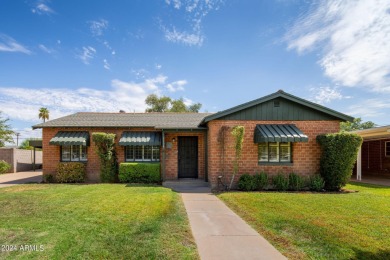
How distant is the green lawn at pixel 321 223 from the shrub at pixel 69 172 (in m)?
9.48

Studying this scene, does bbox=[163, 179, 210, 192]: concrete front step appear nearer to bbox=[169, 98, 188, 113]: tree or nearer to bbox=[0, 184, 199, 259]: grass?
bbox=[0, 184, 199, 259]: grass

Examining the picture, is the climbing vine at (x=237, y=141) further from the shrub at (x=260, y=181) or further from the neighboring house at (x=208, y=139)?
the shrub at (x=260, y=181)

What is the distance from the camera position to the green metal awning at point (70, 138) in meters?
13.6

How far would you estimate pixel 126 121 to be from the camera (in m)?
15.6

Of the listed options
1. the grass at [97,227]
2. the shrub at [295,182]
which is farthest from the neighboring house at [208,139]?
the grass at [97,227]

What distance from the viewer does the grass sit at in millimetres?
4227

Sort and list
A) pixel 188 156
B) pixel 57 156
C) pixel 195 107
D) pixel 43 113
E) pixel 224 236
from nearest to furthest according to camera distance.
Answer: pixel 224 236 < pixel 57 156 < pixel 188 156 < pixel 43 113 < pixel 195 107

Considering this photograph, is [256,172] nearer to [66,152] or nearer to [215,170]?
[215,170]

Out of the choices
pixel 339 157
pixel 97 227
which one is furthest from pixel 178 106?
pixel 97 227

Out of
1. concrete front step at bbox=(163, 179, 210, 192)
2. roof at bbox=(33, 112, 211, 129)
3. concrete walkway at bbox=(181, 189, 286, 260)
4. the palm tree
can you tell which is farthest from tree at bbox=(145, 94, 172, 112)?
concrete walkway at bbox=(181, 189, 286, 260)

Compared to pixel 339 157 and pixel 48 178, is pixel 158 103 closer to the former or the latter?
pixel 48 178

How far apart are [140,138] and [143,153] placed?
1230 millimetres

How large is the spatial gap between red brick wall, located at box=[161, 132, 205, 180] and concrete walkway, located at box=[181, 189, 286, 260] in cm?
628

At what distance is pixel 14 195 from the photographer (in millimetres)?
9523
